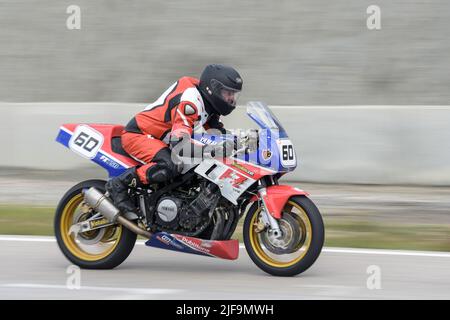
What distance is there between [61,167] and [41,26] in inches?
151

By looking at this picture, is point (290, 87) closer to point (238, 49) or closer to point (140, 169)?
point (238, 49)

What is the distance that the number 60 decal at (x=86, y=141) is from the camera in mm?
8188

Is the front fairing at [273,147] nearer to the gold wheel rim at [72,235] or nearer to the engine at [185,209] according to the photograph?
the engine at [185,209]

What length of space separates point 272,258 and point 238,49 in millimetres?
8155

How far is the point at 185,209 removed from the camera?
308 inches

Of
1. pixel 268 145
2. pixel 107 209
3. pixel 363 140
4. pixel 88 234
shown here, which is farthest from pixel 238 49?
pixel 268 145

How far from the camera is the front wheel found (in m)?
7.39

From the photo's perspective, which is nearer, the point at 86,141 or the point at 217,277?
the point at 217,277

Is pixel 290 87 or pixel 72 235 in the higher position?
pixel 290 87

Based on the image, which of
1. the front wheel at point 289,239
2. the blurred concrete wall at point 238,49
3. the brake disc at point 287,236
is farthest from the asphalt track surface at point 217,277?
the blurred concrete wall at point 238,49

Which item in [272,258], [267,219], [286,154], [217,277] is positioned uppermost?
[286,154]

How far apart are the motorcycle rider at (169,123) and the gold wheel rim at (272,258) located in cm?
81

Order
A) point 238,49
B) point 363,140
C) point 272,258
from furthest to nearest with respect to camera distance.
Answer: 1. point 238,49
2. point 363,140
3. point 272,258

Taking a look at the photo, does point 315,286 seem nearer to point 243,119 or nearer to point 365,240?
point 365,240
